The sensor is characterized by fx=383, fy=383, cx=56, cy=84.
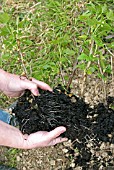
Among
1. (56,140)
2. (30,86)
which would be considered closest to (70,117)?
(56,140)

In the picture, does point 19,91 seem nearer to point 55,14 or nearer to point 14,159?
point 14,159

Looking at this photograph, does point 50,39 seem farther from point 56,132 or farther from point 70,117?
point 56,132

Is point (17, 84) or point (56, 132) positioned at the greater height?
point (17, 84)

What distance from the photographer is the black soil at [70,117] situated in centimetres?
161

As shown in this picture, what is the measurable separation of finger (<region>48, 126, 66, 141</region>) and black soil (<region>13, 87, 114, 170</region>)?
2.7 inches

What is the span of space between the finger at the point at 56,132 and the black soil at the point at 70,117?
2.7 inches

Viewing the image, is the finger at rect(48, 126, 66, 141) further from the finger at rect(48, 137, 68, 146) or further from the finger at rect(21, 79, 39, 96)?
the finger at rect(21, 79, 39, 96)

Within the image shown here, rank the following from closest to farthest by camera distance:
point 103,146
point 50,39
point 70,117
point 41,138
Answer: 1. point 41,138
2. point 70,117
3. point 103,146
4. point 50,39

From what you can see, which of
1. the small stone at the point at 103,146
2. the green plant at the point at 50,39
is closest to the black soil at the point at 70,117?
the small stone at the point at 103,146

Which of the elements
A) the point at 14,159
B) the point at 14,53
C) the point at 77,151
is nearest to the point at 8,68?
the point at 14,53

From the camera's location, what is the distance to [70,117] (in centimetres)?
162

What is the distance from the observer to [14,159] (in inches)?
77.0

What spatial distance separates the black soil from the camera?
1.61 meters

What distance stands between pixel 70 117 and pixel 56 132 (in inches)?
4.9
